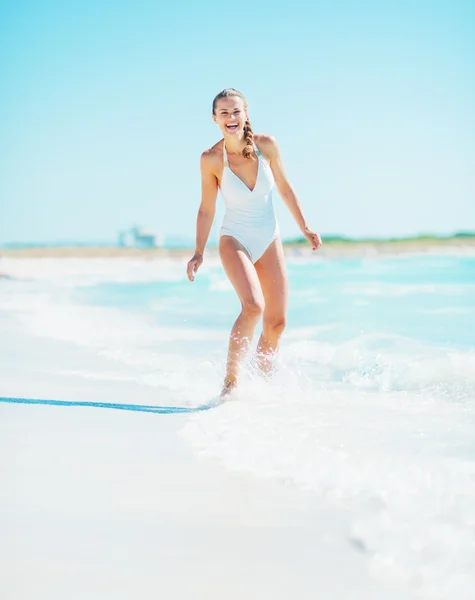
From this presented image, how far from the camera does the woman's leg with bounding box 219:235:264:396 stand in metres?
3.70

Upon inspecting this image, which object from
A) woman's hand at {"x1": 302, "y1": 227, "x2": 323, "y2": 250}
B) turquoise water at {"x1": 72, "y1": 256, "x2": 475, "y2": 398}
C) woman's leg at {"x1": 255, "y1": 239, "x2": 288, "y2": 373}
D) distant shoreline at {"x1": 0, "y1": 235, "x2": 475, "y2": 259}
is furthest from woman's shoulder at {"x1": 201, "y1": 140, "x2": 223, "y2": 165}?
distant shoreline at {"x1": 0, "y1": 235, "x2": 475, "y2": 259}

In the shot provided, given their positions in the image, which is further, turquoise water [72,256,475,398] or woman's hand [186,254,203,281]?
turquoise water [72,256,475,398]

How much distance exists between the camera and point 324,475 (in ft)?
8.27

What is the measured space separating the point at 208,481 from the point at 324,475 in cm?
40

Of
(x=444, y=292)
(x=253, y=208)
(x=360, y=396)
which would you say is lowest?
(x=444, y=292)

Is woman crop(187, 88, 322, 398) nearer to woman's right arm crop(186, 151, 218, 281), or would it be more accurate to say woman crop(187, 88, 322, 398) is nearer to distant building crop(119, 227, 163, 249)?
woman's right arm crop(186, 151, 218, 281)

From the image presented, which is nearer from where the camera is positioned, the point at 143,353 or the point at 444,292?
the point at 143,353

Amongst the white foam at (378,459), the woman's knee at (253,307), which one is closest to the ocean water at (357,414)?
the white foam at (378,459)

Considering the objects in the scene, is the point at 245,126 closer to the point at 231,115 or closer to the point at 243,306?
the point at 231,115

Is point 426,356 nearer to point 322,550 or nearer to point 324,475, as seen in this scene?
point 324,475

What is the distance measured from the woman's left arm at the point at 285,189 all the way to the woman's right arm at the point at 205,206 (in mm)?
332

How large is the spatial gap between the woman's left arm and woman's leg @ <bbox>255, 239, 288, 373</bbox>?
20cm

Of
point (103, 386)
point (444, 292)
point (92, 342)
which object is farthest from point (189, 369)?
point (444, 292)

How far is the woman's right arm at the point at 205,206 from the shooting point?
3857 mm
